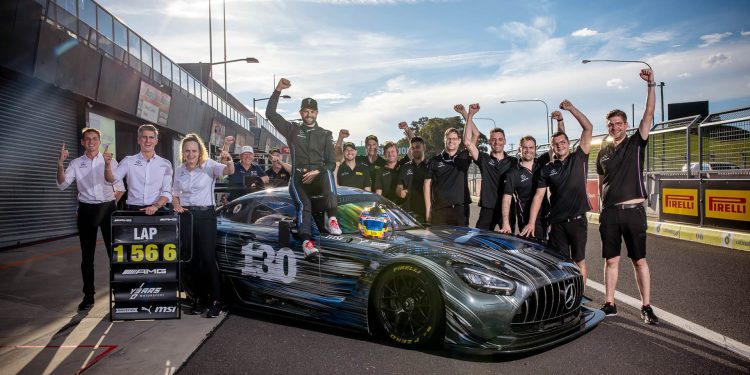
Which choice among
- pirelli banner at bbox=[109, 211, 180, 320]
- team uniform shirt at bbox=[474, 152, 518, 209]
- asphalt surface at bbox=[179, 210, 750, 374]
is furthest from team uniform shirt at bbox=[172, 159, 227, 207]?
team uniform shirt at bbox=[474, 152, 518, 209]

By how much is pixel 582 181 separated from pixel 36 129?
12346 mm

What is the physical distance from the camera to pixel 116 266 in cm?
505

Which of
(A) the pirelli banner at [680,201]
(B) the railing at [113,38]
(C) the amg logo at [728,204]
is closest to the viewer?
(C) the amg logo at [728,204]

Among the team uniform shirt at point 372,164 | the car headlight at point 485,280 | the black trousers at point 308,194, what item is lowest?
the car headlight at point 485,280

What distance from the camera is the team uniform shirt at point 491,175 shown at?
6289 millimetres

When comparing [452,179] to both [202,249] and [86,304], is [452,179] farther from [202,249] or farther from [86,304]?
[86,304]

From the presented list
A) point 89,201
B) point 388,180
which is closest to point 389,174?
point 388,180

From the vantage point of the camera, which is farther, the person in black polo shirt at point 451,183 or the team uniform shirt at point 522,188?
the person in black polo shirt at point 451,183

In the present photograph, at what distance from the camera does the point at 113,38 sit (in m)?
15.9

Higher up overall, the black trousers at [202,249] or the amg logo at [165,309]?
the black trousers at [202,249]

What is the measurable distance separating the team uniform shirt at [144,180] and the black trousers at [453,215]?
10.5 feet

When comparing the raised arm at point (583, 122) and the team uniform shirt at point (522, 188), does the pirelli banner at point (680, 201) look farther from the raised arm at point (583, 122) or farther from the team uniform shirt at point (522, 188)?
the raised arm at point (583, 122)

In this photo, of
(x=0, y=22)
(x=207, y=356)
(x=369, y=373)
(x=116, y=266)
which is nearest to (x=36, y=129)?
(x=0, y=22)

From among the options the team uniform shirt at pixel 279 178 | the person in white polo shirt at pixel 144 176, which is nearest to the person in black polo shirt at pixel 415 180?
the team uniform shirt at pixel 279 178
